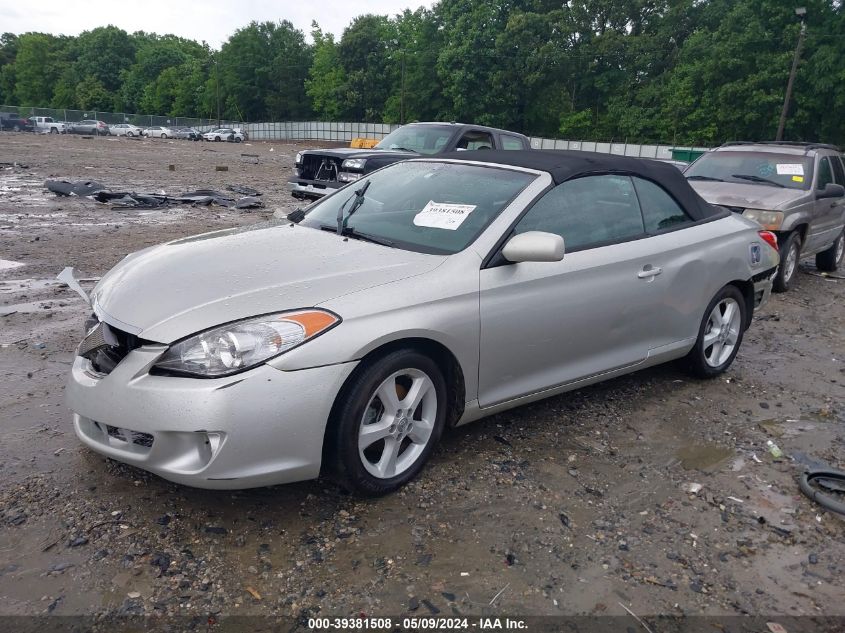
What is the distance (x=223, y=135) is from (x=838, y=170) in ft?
200

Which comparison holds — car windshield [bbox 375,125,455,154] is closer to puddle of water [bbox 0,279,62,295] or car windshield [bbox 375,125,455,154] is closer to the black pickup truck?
the black pickup truck

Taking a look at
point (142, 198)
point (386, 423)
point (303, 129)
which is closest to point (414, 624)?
point (386, 423)

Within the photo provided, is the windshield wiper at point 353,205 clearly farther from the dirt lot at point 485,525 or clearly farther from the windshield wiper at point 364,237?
the dirt lot at point 485,525

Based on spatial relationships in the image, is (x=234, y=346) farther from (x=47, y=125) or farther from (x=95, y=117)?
(x=95, y=117)

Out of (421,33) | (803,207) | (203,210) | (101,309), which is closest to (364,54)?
(421,33)

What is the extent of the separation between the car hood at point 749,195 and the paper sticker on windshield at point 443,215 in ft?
17.6

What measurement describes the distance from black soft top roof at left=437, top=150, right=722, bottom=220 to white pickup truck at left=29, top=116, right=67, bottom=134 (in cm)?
6200

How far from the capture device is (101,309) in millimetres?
3203

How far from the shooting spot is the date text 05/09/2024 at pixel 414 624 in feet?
7.94

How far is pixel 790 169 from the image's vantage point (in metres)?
9.02

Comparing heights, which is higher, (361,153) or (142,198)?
(361,153)

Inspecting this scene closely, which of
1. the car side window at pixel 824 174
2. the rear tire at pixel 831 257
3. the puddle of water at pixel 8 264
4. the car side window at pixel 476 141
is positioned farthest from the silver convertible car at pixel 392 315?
the car side window at pixel 476 141

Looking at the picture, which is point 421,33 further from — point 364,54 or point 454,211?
point 454,211

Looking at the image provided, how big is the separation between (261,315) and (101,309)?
0.89 metres
